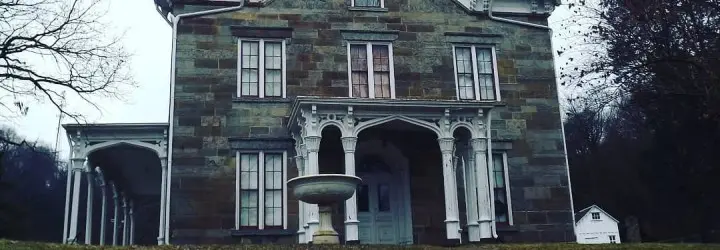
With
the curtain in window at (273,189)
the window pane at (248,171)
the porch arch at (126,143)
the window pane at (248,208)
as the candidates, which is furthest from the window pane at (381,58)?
the porch arch at (126,143)

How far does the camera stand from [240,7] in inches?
663

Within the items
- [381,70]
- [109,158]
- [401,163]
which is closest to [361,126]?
[401,163]

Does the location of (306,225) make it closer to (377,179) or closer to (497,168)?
(377,179)

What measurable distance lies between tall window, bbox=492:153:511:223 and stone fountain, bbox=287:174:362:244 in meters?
5.31

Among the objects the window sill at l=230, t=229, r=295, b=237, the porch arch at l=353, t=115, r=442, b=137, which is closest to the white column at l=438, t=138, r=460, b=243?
the porch arch at l=353, t=115, r=442, b=137

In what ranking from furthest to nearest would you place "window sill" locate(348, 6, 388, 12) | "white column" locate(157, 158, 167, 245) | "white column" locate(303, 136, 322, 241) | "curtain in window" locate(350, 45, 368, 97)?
"window sill" locate(348, 6, 388, 12), "curtain in window" locate(350, 45, 368, 97), "white column" locate(157, 158, 167, 245), "white column" locate(303, 136, 322, 241)

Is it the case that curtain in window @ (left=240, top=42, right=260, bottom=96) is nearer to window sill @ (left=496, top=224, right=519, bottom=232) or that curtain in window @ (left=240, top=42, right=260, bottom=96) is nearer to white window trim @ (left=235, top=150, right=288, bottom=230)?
white window trim @ (left=235, top=150, right=288, bottom=230)

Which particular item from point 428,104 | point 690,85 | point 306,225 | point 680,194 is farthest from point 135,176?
point 680,194

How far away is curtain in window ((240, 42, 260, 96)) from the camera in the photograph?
1642cm

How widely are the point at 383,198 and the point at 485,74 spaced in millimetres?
4212

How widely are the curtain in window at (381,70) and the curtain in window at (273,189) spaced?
3.00 meters

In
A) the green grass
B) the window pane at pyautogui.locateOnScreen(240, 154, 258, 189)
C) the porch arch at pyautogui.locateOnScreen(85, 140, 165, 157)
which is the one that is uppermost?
the porch arch at pyautogui.locateOnScreen(85, 140, 165, 157)

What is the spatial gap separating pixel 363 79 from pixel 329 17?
72.9 inches

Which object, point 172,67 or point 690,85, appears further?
point 172,67
